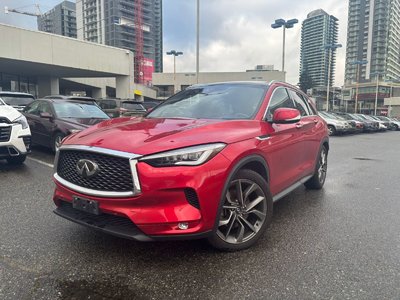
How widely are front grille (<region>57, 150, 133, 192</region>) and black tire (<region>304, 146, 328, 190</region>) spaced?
3.55 m

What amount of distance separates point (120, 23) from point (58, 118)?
115 metres

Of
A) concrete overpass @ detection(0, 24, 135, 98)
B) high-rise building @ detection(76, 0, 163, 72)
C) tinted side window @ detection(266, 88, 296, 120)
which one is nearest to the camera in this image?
tinted side window @ detection(266, 88, 296, 120)

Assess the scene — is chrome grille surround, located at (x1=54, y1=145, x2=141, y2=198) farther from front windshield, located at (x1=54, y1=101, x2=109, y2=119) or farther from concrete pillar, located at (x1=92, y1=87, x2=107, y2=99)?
concrete pillar, located at (x1=92, y1=87, x2=107, y2=99)

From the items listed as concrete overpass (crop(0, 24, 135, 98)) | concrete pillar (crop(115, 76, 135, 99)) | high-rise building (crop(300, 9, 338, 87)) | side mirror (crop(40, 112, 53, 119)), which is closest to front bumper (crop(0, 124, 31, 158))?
side mirror (crop(40, 112, 53, 119))

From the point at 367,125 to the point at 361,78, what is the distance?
79.8m

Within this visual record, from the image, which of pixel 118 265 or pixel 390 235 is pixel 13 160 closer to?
pixel 118 265

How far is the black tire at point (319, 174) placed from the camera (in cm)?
549

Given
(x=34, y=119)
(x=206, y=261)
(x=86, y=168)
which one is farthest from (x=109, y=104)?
(x=206, y=261)

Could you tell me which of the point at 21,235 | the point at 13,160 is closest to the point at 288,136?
the point at 21,235

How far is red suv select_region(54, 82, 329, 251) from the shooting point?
271cm

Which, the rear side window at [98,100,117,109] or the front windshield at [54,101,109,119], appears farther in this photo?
the rear side window at [98,100,117,109]

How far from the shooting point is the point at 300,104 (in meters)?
5.17

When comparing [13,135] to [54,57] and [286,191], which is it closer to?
[286,191]

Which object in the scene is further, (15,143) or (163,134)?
(15,143)
